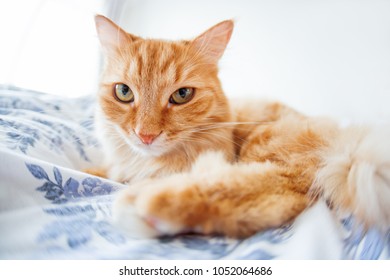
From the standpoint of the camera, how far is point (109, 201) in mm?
737

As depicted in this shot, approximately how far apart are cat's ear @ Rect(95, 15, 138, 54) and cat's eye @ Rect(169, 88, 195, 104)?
10.6 inches

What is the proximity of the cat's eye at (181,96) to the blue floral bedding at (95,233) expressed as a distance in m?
0.32

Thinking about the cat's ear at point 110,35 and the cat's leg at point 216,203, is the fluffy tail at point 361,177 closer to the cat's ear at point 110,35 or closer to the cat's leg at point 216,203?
the cat's leg at point 216,203

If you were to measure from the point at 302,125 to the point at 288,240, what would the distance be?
47 centimetres

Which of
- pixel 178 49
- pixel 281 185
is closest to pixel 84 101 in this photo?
pixel 178 49

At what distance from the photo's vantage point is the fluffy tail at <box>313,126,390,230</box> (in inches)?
24.6

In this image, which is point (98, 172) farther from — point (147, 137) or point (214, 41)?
point (214, 41)

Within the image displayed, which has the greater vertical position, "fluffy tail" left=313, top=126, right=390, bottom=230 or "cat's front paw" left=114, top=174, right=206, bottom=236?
"fluffy tail" left=313, top=126, right=390, bottom=230

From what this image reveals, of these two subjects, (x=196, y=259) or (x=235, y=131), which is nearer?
(x=196, y=259)

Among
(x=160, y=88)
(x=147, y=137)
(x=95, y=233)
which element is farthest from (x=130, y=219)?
(x=160, y=88)

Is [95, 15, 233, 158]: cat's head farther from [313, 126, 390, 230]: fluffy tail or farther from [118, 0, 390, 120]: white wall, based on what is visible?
[313, 126, 390, 230]: fluffy tail

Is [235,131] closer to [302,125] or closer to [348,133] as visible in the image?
[302,125]

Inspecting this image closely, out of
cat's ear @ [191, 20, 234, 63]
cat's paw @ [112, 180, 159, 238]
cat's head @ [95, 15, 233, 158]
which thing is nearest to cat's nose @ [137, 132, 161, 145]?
cat's head @ [95, 15, 233, 158]

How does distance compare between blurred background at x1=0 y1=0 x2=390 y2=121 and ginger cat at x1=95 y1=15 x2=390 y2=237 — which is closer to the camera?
ginger cat at x1=95 y1=15 x2=390 y2=237
